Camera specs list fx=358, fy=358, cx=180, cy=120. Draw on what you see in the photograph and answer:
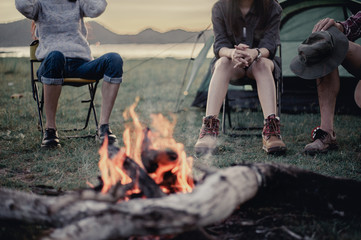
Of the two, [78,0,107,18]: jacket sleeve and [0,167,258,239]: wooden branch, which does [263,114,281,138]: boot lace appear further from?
[78,0,107,18]: jacket sleeve

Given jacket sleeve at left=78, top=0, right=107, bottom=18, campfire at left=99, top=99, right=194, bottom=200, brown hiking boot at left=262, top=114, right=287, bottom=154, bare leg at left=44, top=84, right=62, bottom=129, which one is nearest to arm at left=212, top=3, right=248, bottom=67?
brown hiking boot at left=262, top=114, right=287, bottom=154

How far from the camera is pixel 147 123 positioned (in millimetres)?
4660

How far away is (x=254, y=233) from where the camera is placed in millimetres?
1637

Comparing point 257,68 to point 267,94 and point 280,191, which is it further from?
point 280,191

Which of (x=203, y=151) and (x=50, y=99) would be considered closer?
(x=203, y=151)

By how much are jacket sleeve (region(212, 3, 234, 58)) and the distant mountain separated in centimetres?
133

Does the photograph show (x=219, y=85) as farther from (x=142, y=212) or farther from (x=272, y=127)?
(x=142, y=212)

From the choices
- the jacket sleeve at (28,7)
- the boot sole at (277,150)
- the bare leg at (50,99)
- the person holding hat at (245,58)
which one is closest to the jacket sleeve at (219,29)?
the person holding hat at (245,58)

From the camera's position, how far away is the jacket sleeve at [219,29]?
11.2 ft

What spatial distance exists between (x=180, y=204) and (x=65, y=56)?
105 inches

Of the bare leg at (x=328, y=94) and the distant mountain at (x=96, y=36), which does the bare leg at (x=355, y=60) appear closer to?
the bare leg at (x=328, y=94)

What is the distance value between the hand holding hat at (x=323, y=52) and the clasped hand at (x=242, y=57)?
1.43 ft

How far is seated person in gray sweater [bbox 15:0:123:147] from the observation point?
3.37 m

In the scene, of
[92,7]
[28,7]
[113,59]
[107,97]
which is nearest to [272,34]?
[113,59]
